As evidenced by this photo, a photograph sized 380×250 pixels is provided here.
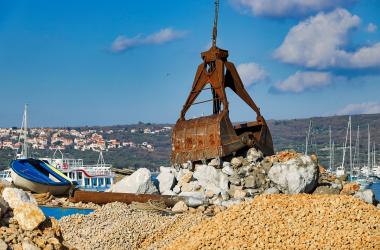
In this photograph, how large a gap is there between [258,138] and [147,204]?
5.48 metres

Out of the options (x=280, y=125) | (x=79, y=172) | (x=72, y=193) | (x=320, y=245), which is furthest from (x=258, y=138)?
(x=280, y=125)

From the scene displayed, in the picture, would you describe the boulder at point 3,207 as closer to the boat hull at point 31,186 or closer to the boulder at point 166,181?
the boulder at point 166,181

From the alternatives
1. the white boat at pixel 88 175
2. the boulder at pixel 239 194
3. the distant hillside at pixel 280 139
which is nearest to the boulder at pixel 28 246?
the boulder at pixel 239 194

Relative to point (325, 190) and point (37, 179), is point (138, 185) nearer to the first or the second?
point (37, 179)

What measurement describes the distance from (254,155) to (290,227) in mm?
9070

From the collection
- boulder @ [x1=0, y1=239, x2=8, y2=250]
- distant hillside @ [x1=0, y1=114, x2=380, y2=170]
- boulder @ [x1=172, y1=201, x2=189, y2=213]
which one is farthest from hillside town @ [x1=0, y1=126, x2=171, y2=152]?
boulder @ [x1=0, y1=239, x2=8, y2=250]

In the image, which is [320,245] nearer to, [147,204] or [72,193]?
[147,204]

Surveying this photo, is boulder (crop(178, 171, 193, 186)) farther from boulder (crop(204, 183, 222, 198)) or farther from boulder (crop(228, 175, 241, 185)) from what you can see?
boulder (crop(228, 175, 241, 185))

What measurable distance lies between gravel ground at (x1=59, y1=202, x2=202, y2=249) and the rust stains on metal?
14.3 feet

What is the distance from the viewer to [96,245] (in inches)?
563

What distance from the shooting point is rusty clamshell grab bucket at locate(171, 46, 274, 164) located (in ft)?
69.0

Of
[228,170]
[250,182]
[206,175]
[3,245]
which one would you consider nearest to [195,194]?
[206,175]

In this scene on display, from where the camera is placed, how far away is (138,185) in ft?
68.6

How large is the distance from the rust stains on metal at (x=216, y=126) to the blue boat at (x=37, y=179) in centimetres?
452
